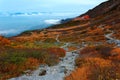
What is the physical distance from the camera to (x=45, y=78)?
76.7 feet

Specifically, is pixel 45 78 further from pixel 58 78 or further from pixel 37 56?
pixel 37 56

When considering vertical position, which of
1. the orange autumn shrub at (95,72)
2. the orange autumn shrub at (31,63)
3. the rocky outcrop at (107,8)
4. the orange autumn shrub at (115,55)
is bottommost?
the orange autumn shrub at (115,55)

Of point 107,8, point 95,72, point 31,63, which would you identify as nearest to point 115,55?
point 95,72

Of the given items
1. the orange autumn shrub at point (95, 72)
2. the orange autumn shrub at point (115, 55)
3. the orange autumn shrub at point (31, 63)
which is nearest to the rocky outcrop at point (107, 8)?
the orange autumn shrub at point (115, 55)

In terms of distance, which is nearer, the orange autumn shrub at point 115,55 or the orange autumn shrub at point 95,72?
the orange autumn shrub at point 95,72

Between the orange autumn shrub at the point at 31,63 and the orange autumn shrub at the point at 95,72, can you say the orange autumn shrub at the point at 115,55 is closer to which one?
the orange autumn shrub at the point at 95,72

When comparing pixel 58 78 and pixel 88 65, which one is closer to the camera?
pixel 58 78

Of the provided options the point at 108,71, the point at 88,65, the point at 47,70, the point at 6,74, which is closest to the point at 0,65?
the point at 6,74

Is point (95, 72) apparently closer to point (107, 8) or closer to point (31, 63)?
point (31, 63)

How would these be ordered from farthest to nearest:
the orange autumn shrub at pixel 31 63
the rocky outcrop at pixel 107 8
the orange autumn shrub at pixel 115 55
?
the rocky outcrop at pixel 107 8, the orange autumn shrub at pixel 115 55, the orange autumn shrub at pixel 31 63

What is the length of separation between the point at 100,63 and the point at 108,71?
3563 millimetres

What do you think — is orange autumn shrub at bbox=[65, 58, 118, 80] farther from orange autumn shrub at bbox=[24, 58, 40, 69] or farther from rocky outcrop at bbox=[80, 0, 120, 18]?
rocky outcrop at bbox=[80, 0, 120, 18]

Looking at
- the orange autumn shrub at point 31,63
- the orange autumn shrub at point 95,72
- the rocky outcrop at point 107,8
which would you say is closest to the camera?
the orange autumn shrub at point 95,72

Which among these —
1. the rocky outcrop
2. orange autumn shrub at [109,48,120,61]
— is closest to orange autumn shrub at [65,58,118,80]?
orange autumn shrub at [109,48,120,61]
